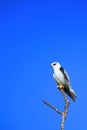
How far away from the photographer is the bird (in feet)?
18.1

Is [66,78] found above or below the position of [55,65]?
below

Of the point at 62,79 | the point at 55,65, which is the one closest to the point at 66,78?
the point at 62,79

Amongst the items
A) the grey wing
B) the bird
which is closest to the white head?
the bird

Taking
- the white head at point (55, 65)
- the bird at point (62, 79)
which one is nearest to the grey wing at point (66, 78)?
the bird at point (62, 79)

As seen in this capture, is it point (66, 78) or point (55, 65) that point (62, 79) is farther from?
point (55, 65)

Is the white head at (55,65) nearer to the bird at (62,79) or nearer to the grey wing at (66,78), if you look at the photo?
the bird at (62,79)

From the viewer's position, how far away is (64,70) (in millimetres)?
6383

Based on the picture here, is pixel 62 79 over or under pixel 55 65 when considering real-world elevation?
under

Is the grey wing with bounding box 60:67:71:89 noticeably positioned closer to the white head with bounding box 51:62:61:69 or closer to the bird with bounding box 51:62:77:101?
the bird with bounding box 51:62:77:101

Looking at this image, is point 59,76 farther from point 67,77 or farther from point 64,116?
point 64,116

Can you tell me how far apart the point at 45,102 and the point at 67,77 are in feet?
6.68

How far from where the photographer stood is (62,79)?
625 centimetres

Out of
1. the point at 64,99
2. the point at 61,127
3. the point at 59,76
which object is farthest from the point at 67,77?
the point at 61,127

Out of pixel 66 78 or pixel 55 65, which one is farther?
pixel 55 65
